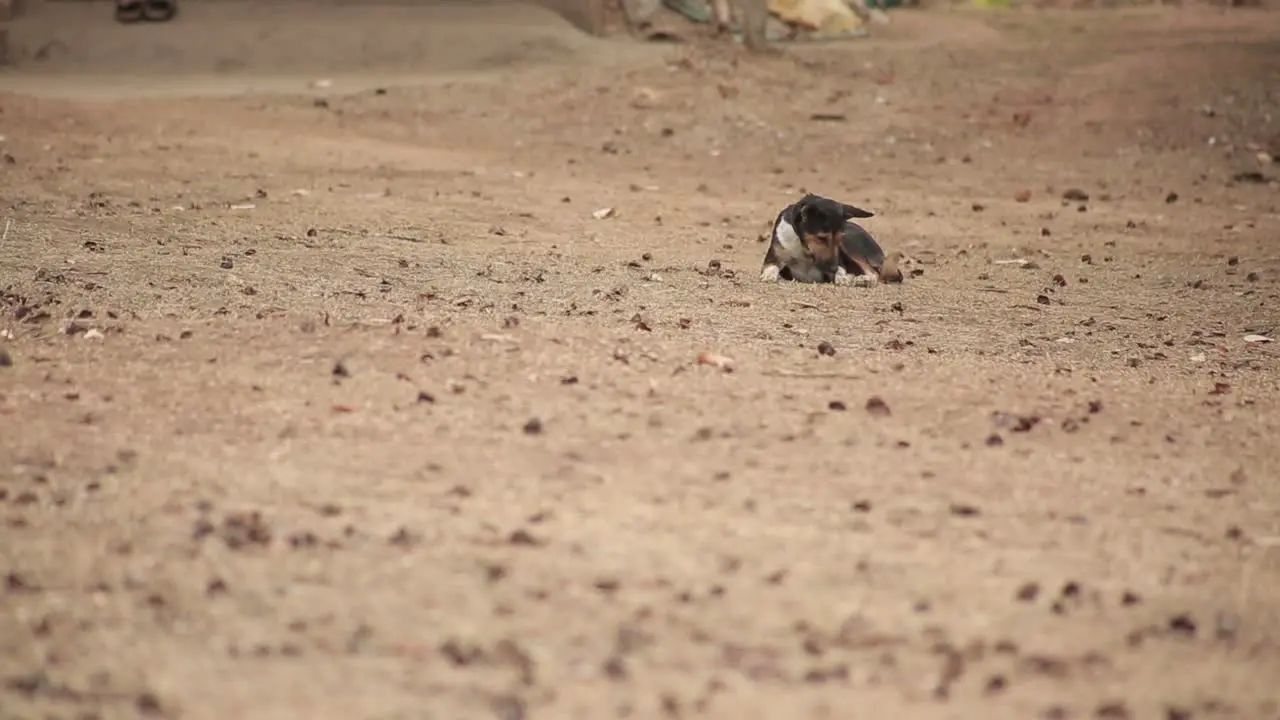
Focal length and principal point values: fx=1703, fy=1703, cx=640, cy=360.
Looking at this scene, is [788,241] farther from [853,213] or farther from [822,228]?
[853,213]

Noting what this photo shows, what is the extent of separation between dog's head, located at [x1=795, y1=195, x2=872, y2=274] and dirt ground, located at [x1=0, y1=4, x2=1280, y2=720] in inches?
6.2

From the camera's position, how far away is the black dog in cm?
710

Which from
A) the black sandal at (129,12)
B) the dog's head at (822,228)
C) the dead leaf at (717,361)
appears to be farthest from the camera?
the black sandal at (129,12)

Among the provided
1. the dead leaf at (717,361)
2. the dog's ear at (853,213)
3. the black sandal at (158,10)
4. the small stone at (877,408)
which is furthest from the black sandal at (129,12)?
the small stone at (877,408)

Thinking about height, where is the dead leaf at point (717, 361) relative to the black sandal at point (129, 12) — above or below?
above

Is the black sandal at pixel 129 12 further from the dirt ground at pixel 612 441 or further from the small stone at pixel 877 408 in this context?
the small stone at pixel 877 408

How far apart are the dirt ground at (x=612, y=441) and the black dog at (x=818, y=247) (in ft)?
0.47

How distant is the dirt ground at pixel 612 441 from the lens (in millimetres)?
3086

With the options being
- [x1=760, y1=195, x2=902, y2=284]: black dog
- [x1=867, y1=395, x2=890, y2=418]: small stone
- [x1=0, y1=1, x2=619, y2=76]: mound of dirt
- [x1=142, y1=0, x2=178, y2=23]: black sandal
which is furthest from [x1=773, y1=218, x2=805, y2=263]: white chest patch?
[x1=142, y1=0, x2=178, y2=23]: black sandal

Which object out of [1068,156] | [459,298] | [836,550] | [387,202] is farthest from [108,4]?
[836,550]

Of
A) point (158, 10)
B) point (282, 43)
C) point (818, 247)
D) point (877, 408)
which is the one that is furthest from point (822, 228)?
point (158, 10)

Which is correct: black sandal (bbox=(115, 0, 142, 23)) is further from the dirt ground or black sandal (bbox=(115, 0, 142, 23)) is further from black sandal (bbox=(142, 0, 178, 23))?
the dirt ground

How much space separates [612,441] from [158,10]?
424 inches

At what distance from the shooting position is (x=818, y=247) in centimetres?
712
